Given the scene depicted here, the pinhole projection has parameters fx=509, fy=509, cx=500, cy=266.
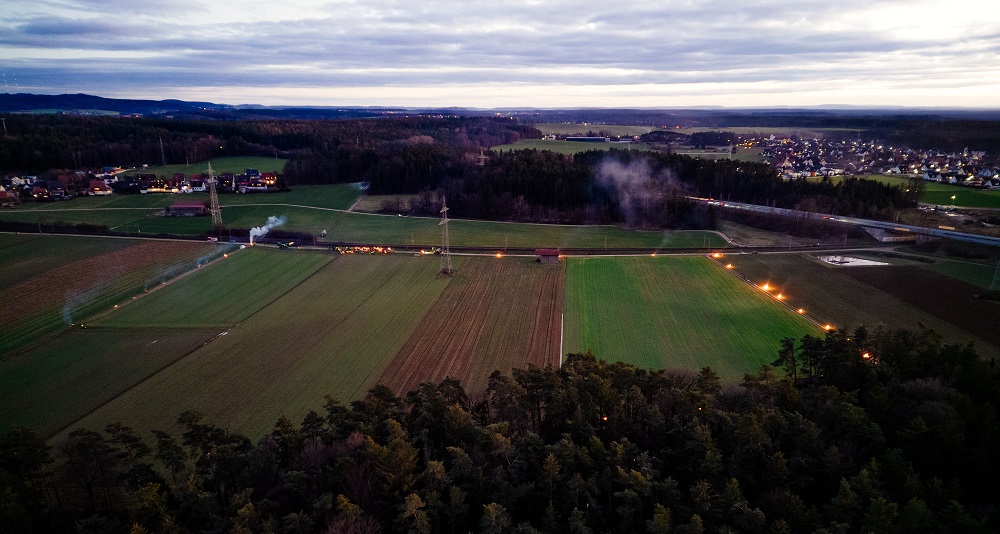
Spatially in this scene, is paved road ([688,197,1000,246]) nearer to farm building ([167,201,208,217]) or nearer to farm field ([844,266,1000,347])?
farm field ([844,266,1000,347])

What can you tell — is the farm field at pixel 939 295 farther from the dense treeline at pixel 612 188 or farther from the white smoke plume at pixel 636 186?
the white smoke plume at pixel 636 186

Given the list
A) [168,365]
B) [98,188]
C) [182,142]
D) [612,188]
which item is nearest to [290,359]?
[168,365]

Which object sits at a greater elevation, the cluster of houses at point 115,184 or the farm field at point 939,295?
the cluster of houses at point 115,184

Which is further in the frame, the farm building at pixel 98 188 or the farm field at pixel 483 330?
the farm building at pixel 98 188

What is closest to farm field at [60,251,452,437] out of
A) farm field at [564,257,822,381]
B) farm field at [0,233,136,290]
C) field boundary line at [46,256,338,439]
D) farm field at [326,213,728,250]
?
field boundary line at [46,256,338,439]

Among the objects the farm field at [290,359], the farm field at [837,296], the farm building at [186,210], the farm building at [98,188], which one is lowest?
the farm field at [290,359]

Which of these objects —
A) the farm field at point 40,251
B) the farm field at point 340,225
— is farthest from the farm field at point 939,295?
the farm field at point 40,251

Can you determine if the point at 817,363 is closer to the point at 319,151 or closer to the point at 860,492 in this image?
the point at 860,492
